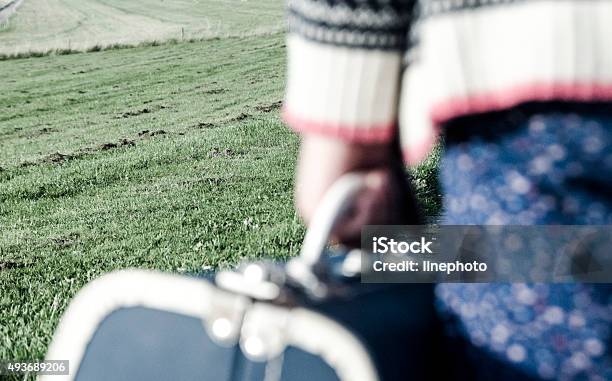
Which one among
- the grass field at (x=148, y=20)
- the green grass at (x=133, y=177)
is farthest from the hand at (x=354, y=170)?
the grass field at (x=148, y=20)

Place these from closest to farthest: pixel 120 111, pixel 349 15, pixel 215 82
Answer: pixel 349 15, pixel 120 111, pixel 215 82

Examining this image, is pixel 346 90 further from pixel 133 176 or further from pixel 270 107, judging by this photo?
pixel 270 107

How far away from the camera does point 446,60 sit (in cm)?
68

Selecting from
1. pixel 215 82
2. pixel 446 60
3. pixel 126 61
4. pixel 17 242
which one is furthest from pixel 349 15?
pixel 126 61

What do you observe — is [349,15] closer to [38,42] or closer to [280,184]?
[280,184]

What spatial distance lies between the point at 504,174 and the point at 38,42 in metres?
15.5

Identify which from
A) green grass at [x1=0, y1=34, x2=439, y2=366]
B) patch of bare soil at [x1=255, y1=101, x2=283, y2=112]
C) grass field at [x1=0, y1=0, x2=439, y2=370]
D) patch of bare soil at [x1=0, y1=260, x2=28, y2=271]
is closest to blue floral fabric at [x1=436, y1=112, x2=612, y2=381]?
grass field at [x1=0, y1=0, x2=439, y2=370]

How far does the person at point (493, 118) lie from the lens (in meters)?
0.67

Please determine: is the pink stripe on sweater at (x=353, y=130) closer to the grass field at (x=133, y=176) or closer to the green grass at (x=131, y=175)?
the grass field at (x=133, y=176)

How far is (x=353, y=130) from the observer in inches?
28.2

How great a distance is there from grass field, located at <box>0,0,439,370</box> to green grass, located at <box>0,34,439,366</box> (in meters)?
0.01

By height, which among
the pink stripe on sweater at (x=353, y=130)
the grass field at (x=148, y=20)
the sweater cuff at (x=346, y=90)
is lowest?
the grass field at (x=148, y=20)

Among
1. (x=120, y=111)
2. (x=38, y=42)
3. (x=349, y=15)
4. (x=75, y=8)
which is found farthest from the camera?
(x=75, y=8)

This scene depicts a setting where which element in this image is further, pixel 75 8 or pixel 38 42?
pixel 75 8
